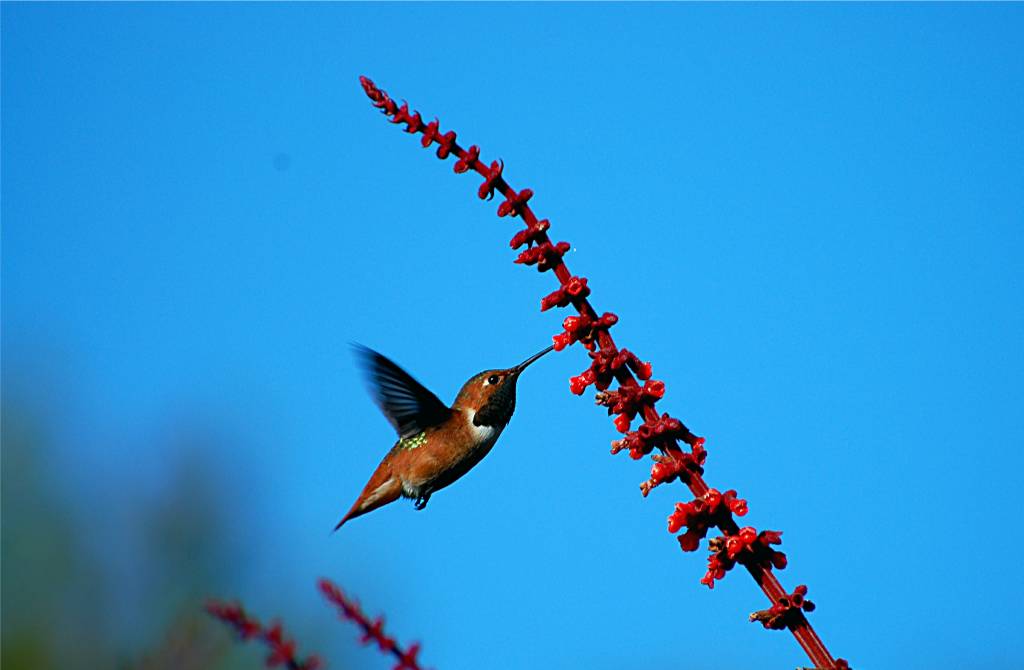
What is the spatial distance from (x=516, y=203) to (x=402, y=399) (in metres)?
3.19

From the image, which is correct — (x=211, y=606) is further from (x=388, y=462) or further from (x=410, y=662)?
(x=388, y=462)

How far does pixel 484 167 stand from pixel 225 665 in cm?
676

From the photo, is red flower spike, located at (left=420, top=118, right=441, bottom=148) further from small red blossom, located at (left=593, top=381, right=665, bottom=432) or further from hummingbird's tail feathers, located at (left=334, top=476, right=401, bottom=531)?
hummingbird's tail feathers, located at (left=334, top=476, right=401, bottom=531)

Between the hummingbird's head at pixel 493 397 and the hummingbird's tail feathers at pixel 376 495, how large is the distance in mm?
694

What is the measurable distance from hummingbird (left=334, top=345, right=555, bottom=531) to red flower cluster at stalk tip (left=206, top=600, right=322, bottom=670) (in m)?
4.60

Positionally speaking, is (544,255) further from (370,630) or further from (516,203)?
(370,630)

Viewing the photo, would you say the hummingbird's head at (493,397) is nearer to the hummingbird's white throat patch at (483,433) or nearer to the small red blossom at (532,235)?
the hummingbird's white throat patch at (483,433)

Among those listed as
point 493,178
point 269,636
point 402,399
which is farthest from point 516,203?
point 402,399

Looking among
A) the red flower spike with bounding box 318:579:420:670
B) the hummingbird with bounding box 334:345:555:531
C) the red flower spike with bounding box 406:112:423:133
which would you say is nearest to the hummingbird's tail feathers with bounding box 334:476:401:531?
the hummingbird with bounding box 334:345:555:531

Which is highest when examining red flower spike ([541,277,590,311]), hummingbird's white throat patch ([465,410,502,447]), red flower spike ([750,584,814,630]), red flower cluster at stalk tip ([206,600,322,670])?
hummingbird's white throat patch ([465,410,502,447])

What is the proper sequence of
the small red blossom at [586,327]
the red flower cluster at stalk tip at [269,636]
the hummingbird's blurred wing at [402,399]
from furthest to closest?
the hummingbird's blurred wing at [402,399] → the small red blossom at [586,327] → the red flower cluster at stalk tip at [269,636]

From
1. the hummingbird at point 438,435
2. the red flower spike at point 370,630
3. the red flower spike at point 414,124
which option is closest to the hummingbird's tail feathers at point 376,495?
the hummingbird at point 438,435

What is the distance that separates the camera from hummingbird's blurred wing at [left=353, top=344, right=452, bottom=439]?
716 cm

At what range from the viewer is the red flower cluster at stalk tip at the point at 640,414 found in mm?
4059
